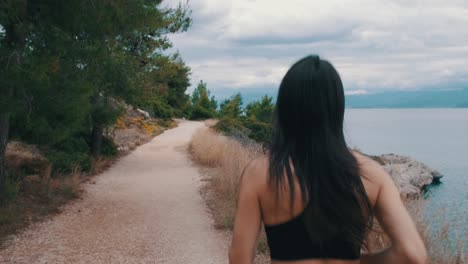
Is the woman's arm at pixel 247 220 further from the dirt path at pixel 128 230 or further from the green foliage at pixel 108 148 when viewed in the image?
the green foliage at pixel 108 148

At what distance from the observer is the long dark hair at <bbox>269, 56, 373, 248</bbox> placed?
1919 mm

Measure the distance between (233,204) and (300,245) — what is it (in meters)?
8.60

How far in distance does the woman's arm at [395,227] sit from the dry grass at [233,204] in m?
0.45

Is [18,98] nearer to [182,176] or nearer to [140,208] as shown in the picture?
[140,208]

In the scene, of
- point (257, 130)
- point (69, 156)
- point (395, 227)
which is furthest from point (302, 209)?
point (257, 130)

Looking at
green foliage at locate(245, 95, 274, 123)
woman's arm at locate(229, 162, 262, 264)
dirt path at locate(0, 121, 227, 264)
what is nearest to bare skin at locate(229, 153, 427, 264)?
woman's arm at locate(229, 162, 262, 264)

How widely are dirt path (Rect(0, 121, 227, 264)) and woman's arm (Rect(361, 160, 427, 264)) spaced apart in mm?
5535

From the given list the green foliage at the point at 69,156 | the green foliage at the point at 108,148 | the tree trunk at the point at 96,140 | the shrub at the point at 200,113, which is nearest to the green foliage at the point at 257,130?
the green foliage at the point at 108,148

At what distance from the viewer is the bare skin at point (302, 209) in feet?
6.04

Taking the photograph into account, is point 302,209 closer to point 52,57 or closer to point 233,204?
point 52,57

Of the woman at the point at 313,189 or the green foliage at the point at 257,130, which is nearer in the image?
the woman at the point at 313,189

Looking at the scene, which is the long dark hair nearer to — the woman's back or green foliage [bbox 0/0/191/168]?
the woman's back

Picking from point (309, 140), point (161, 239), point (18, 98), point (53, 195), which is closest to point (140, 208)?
point (53, 195)

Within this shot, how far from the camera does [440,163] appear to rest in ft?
101
